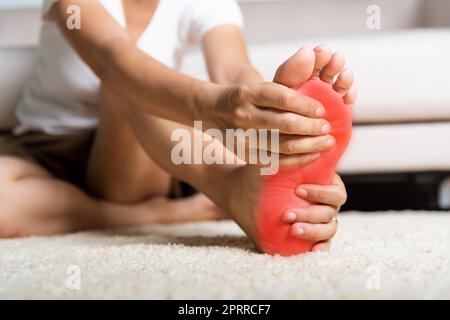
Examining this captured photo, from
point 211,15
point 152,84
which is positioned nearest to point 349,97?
point 152,84

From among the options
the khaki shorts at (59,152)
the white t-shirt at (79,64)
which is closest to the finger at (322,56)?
the white t-shirt at (79,64)

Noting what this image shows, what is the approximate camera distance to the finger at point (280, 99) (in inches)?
19.9

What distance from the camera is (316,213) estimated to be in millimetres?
585

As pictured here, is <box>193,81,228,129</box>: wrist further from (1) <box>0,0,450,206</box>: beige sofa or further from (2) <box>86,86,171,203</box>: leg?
(1) <box>0,0,450,206</box>: beige sofa

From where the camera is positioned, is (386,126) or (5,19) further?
(5,19)

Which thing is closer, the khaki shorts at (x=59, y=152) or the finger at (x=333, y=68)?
the finger at (x=333, y=68)

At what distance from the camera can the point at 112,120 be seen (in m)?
0.83

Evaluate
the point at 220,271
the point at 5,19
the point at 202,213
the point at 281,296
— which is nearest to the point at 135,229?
the point at 202,213

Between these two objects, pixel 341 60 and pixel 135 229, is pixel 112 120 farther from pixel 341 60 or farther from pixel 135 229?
pixel 341 60

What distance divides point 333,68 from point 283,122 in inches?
3.1

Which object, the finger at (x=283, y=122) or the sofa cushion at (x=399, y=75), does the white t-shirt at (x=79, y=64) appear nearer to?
the sofa cushion at (x=399, y=75)

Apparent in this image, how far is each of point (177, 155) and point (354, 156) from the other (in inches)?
20.4

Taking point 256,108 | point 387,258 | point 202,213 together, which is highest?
point 256,108

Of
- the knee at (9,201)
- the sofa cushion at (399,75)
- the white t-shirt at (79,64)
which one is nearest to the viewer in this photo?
the knee at (9,201)
